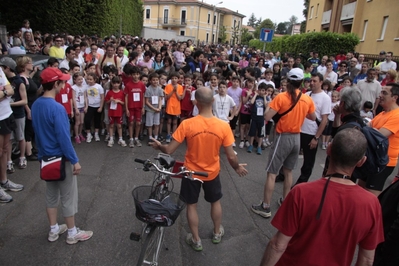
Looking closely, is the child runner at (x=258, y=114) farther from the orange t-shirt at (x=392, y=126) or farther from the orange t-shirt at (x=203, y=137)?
the orange t-shirt at (x=203, y=137)

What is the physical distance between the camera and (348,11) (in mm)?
26438

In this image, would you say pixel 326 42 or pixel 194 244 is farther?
pixel 326 42

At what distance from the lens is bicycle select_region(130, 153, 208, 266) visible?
8.36 ft

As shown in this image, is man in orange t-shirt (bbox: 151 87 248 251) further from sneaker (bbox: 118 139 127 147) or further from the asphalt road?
sneaker (bbox: 118 139 127 147)

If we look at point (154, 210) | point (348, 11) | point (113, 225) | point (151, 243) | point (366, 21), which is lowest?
point (113, 225)

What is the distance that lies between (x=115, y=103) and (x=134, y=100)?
1.43 ft

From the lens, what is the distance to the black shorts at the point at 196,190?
330cm

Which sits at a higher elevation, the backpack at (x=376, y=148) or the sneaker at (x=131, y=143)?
the backpack at (x=376, y=148)

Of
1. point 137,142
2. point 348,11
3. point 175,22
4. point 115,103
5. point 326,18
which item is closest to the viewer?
point 115,103

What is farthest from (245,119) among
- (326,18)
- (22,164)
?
(326,18)

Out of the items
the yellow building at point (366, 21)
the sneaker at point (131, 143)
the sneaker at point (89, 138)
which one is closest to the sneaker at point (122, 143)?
the sneaker at point (131, 143)

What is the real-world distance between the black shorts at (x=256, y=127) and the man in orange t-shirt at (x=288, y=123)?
113 inches

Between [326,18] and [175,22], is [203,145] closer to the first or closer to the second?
[326,18]

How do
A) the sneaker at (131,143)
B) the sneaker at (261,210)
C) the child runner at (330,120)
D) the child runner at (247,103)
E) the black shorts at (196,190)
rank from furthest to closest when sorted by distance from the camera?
the child runner at (330,120)
the child runner at (247,103)
the sneaker at (131,143)
the sneaker at (261,210)
the black shorts at (196,190)
